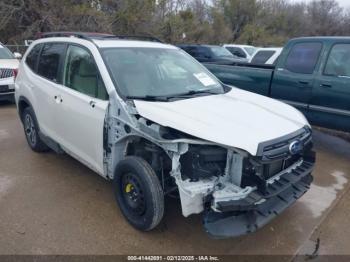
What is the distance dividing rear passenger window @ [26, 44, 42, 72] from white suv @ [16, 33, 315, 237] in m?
0.56

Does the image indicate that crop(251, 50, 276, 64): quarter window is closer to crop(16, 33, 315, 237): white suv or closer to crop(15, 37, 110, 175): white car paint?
crop(16, 33, 315, 237): white suv

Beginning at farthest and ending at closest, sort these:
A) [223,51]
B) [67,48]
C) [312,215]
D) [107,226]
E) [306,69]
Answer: [223,51] < [306,69] < [67,48] < [312,215] < [107,226]

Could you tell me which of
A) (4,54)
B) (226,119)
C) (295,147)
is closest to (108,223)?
(226,119)

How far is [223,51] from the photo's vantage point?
564 inches

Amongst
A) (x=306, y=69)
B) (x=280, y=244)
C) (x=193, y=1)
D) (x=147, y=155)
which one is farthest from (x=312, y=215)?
(x=193, y=1)

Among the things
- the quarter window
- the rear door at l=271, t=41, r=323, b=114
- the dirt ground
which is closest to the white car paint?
the dirt ground

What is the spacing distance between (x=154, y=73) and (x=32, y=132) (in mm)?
2510

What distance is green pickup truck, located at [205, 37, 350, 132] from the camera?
517 cm

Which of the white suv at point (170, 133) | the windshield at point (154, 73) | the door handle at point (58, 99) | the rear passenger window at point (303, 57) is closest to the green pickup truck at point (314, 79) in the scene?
the rear passenger window at point (303, 57)

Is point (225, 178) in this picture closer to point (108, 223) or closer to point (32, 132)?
point (108, 223)

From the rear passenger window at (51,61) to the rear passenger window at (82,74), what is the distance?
8.7 inches

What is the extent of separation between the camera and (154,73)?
378cm

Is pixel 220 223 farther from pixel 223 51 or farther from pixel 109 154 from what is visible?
pixel 223 51

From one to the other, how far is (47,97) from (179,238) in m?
2.48
